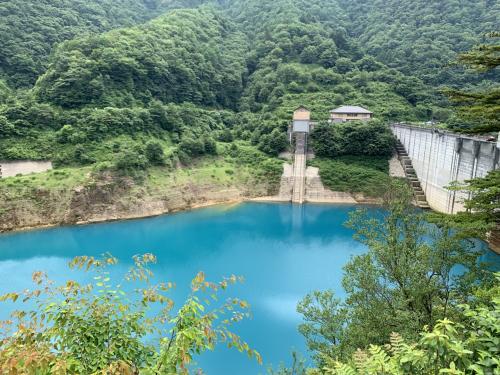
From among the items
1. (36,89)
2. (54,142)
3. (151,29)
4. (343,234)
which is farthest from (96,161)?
(151,29)

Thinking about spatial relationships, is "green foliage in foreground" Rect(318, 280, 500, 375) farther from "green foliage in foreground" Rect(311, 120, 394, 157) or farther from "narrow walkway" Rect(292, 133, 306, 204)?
"green foliage in foreground" Rect(311, 120, 394, 157)

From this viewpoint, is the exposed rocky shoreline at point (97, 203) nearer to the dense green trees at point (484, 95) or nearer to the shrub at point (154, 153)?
the shrub at point (154, 153)

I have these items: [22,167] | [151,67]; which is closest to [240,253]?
[22,167]

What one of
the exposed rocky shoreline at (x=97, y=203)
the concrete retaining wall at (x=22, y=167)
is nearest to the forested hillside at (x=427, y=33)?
the exposed rocky shoreline at (x=97, y=203)

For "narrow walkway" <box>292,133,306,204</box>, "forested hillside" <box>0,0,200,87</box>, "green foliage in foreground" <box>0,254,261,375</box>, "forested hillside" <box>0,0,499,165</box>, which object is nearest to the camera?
"green foliage in foreground" <box>0,254,261,375</box>

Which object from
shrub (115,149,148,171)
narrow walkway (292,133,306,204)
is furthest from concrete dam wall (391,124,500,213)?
shrub (115,149,148,171)

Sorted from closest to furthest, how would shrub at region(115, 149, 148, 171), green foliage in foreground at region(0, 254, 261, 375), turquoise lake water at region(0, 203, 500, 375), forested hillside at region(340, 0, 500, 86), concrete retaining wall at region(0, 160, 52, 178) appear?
1. green foliage in foreground at region(0, 254, 261, 375)
2. turquoise lake water at region(0, 203, 500, 375)
3. concrete retaining wall at region(0, 160, 52, 178)
4. shrub at region(115, 149, 148, 171)
5. forested hillside at region(340, 0, 500, 86)
